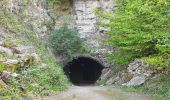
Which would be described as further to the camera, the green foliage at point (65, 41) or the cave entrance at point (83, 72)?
the cave entrance at point (83, 72)

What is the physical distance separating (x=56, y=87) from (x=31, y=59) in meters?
1.44

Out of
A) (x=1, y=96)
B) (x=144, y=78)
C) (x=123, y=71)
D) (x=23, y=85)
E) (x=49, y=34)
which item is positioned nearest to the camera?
(x=1, y=96)

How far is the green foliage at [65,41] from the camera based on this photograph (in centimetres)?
2225

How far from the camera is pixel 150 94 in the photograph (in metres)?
13.4

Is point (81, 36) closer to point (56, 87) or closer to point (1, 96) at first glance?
point (56, 87)

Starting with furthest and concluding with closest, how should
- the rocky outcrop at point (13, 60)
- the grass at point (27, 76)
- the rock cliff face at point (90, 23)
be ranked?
the rock cliff face at point (90, 23) < the rocky outcrop at point (13, 60) < the grass at point (27, 76)

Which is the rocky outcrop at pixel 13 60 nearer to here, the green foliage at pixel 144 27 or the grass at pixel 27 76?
the grass at pixel 27 76

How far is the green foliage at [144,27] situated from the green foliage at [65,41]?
5718mm

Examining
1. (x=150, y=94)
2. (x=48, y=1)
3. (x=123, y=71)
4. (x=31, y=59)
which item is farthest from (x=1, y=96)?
(x=48, y=1)

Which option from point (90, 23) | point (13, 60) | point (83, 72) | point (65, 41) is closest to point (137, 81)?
point (13, 60)

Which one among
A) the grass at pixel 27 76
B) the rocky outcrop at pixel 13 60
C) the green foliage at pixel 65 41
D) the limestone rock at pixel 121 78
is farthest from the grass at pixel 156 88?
the green foliage at pixel 65 41

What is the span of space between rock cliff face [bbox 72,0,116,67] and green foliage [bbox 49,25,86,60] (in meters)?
1.53

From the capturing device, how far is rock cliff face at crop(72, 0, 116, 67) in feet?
80.0

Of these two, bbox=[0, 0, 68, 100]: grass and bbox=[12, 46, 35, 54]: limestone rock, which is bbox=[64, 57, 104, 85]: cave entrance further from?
bbox=[12, 46, 35, 54]: limestone rock
